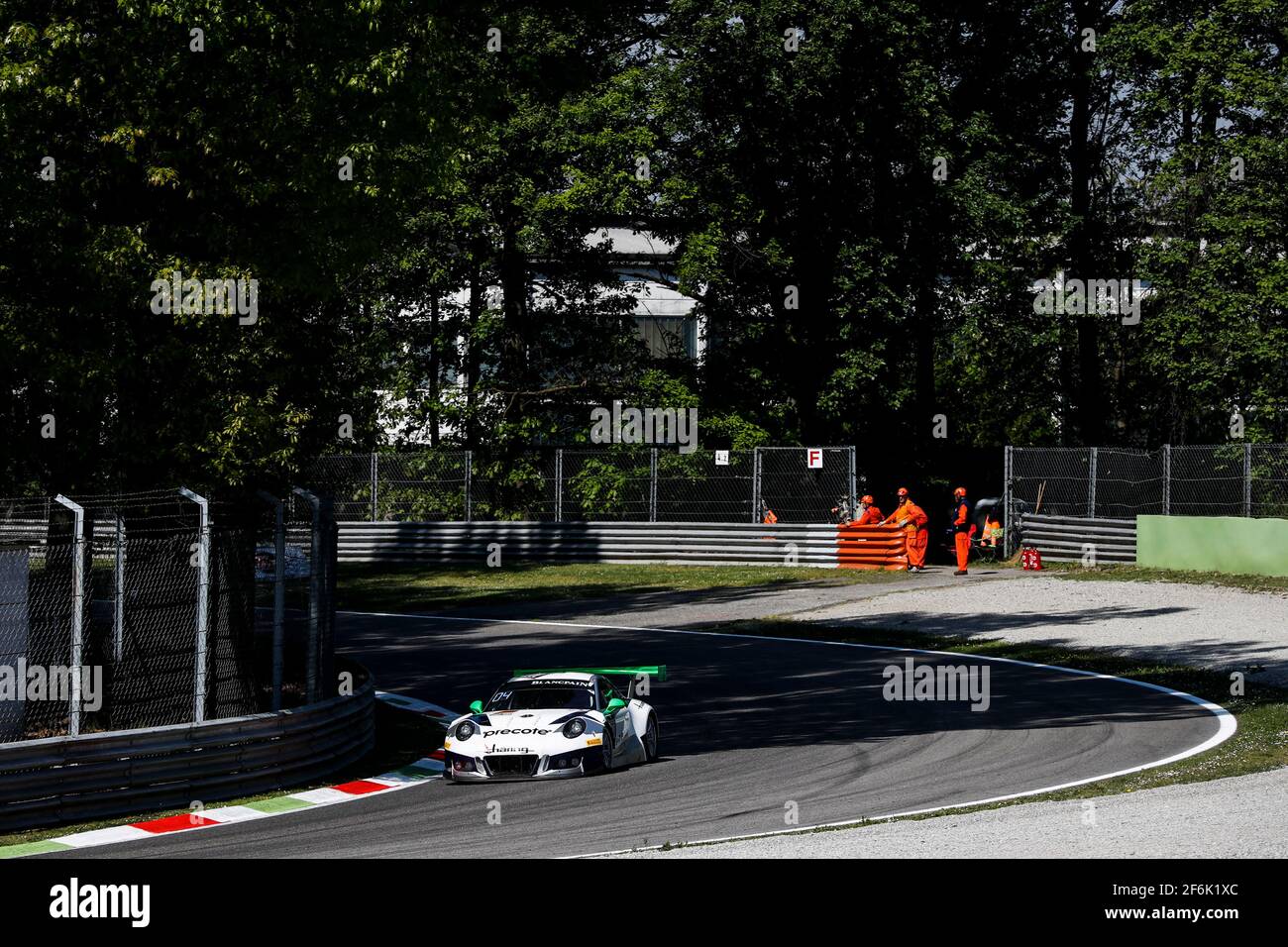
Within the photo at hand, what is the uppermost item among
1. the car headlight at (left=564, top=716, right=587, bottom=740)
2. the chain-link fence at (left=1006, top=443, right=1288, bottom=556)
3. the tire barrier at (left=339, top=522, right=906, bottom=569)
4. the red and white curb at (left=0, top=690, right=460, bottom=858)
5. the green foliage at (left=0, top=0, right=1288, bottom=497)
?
the green foliage at (left=0, top=0, right=1288, bottom=497)

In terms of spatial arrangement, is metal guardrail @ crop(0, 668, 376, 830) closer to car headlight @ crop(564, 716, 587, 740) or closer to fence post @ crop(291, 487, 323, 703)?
fence post @ crop(291, 487, 323, 703)

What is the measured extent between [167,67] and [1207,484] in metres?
24.7

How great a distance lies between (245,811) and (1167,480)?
1017 inches

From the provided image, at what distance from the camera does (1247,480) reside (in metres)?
30.9

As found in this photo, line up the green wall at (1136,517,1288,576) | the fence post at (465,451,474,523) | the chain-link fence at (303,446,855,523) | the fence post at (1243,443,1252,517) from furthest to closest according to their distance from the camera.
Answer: the fence post at (465,451,474,523)
the chain-link fence at (303,446,855,523)
the fence post at (1243,443,1252,517)
the green wall at (1136,517,1288,576)

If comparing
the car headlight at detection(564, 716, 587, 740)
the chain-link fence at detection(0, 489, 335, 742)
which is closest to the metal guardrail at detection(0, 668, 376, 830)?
the chain-link fence at detection(0, 489, 335, 742)

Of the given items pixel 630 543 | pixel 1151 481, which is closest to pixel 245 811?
pixel 630 543

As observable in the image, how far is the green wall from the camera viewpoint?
29922 mm

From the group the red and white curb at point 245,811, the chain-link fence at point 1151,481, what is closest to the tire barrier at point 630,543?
the chain-link fence at point 1151,481

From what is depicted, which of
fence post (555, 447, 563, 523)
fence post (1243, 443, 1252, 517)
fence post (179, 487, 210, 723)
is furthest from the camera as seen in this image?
fence post (555, 447, 563, 523)

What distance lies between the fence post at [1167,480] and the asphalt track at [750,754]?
43.6 feet

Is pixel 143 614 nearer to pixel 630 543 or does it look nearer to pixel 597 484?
pixel 630 543

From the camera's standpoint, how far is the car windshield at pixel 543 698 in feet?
47.9

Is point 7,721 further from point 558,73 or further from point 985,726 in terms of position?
point 558,73
